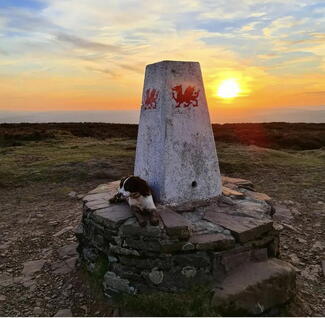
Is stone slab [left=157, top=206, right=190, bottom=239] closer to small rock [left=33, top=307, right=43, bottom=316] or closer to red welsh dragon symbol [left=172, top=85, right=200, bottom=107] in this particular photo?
red welsh dragon symbol [left=172, top=85, right=200, bottom=107]

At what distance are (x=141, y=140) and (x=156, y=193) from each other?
0.95 metres

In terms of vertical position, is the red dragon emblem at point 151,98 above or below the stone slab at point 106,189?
above

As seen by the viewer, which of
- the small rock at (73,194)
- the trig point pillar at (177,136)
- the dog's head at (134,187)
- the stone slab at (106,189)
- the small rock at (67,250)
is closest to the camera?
the dog's head at (134,187)

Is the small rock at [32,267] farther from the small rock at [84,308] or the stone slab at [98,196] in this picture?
the small rock at [84,308]

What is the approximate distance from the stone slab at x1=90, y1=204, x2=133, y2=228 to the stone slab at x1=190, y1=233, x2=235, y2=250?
1.02 meters

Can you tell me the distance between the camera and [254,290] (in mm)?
4766

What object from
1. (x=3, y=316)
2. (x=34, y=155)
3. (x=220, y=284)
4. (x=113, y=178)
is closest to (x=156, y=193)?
(x=220, y=284)

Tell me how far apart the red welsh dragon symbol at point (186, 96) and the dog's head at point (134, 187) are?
50.4 inches

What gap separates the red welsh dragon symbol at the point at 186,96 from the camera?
19.0 feet

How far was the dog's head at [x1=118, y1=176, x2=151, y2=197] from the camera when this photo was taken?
18.1 feet

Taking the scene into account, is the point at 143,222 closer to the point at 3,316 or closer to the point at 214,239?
the point at 214,239

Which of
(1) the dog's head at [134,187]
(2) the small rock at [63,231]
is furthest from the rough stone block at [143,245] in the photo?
(2) the small rock at [63,231]

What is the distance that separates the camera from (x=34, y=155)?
16.5 m

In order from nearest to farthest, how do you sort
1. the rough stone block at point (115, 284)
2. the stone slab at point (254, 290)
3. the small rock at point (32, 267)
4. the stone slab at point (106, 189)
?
the stone slab at point (254, 290)
the rough stone block at point (115, 284)
the small rock at point (32, 267)
the stone slab at point (106, 189)
